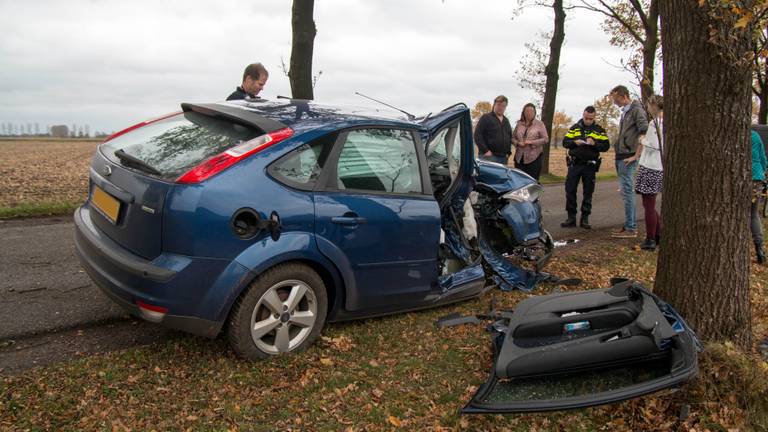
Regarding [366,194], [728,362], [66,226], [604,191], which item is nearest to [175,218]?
[366,194]

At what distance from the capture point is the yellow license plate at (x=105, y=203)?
10.9 feet

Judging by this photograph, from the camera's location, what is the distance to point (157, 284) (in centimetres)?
305

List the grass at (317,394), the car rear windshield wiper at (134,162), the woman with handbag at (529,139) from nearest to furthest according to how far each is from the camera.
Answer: the grass at (317,394) < the car rear windshield wiper at (134,162) < the woman with handbag at (529,139)

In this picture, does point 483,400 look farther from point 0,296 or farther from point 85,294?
point 0,296

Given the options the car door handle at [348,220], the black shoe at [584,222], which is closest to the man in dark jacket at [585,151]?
the black shoe at [584,222]

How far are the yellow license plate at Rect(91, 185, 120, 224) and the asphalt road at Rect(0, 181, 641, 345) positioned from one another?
3.09 feet

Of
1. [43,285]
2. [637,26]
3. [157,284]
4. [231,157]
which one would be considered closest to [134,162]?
[231,157]

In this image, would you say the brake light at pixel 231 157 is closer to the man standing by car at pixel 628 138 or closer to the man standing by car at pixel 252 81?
the man standing by car at pixel 252 81

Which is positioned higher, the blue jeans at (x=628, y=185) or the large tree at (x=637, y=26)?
the large tree at (x=637, y=26)

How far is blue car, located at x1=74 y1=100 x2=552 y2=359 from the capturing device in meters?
3.09

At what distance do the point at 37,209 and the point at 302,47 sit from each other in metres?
4.78

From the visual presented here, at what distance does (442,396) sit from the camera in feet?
10.6

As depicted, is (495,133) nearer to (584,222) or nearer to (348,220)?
(584,222)

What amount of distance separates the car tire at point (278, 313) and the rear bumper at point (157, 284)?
0.16 m
